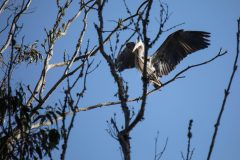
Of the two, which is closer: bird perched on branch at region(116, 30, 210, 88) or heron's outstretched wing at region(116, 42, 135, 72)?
bird perched on branch at region(116, 30, 210, 88)

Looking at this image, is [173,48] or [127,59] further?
[127,59]

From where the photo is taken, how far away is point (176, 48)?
784 centimetres

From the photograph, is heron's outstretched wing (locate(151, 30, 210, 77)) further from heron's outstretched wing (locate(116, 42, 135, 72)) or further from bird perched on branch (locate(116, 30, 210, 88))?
heron's outstretched wing (locate(116, 42, 135, 72))

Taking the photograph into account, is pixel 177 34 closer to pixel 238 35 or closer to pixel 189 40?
pixel 189 40

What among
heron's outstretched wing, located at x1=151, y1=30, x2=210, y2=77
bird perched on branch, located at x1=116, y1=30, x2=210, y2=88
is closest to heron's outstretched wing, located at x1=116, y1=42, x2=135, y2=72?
bird perched on branch, located at x1=116, y1=30, x2=210, y2=88

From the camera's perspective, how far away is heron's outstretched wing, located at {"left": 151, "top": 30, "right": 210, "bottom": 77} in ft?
24.8

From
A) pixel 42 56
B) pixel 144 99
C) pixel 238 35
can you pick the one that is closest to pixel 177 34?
pixel 42 56

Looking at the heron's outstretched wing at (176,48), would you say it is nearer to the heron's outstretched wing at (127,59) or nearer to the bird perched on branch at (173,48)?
the bird perched on branch at (173,48)

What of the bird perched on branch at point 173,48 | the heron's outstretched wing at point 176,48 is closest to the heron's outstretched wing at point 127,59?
the bird perched on branch at point 173,48

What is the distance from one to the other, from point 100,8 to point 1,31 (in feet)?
7.60

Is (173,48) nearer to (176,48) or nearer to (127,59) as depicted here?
(176,48)

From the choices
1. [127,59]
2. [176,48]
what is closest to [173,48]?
[176,48]

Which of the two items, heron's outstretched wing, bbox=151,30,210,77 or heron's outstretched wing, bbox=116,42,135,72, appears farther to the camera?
heron's outstretched wing, bbox=116,42,135,72

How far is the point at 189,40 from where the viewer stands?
302 inches
